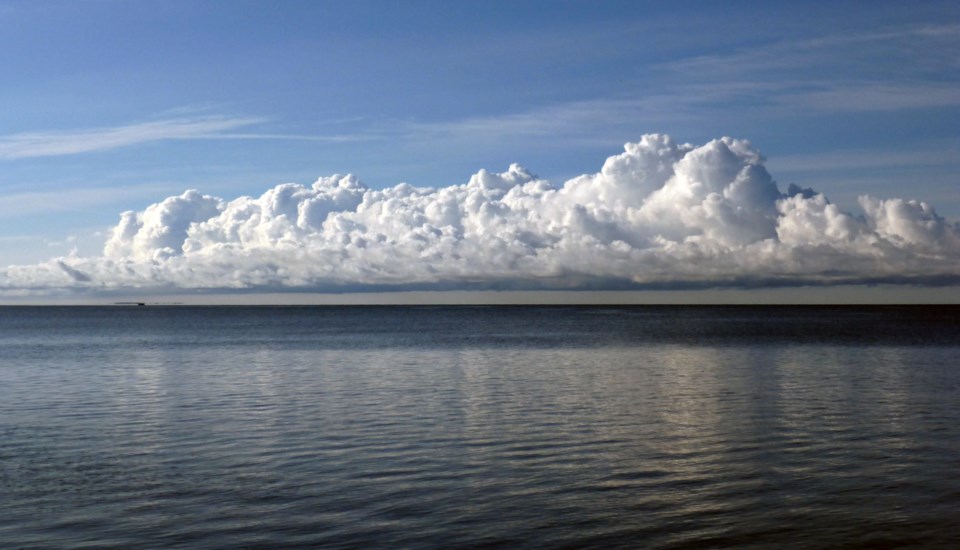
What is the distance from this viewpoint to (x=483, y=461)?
29156 mm

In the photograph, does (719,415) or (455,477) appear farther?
(719,415)

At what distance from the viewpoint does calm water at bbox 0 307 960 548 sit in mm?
21219

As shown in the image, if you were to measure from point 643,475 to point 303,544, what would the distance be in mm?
10629

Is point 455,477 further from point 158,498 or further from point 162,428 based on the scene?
point 162,428

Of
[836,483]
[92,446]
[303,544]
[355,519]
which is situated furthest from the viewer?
[92,446]

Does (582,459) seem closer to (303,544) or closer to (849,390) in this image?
(303,544)

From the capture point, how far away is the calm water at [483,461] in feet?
69.6

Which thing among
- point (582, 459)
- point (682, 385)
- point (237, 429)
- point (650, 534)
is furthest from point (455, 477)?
point (682, 385)

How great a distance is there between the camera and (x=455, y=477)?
87.5 ft

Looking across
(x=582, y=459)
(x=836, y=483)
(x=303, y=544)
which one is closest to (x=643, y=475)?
(x=582, y=459)

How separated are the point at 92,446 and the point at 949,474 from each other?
26221mm

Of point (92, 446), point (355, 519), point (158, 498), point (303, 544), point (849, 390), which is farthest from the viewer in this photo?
point (849, 390)

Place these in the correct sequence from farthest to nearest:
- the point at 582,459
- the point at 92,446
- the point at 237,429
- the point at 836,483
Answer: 1. the point at 237,429
2. the point at 92,446
3. the point at 582,459
4. the point at 836,483

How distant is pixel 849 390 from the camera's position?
166 ft
